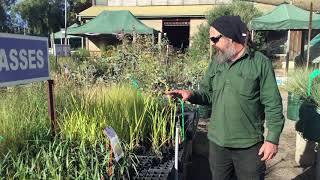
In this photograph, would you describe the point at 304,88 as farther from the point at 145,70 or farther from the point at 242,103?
the point at 242,103

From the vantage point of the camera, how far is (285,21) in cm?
1603

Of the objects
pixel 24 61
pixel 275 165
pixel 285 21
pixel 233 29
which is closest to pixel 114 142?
pixel 24 61

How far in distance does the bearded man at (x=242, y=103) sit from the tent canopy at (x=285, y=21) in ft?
43.2

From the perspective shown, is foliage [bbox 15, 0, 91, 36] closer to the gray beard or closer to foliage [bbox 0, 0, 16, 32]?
foliage [bbox 0, 0, 16, 32]

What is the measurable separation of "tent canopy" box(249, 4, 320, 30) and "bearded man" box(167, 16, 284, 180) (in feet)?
43.2

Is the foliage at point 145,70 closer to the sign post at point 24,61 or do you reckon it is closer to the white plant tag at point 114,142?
the sign post at point 24,61

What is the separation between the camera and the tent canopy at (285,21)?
15844mm

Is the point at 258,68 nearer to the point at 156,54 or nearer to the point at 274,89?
the point at 274,89

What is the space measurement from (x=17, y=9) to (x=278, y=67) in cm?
3631

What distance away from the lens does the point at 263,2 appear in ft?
80.0

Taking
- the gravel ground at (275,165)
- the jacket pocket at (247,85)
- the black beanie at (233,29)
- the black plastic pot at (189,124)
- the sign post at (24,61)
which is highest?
the black beanie at (233,29)

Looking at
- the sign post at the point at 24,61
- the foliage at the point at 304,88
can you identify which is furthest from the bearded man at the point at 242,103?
the foliage at the point at 304,88

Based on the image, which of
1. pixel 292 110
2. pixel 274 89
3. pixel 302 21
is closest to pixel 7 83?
pixel 274 89

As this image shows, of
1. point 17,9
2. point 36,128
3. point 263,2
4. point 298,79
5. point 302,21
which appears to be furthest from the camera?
point 17,9
